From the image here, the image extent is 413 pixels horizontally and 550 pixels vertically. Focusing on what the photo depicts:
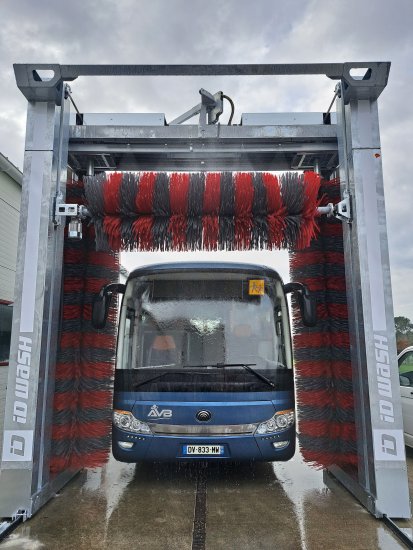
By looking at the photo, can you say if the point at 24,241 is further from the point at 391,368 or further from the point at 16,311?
the point at 391,368

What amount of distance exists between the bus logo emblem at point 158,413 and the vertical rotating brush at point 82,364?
765mm

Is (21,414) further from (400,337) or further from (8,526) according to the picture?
(400,337)

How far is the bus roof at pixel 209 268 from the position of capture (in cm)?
488

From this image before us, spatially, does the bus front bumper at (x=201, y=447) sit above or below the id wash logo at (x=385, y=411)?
below

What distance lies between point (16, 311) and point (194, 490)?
238 cm

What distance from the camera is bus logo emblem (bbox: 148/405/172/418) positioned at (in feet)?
14.5

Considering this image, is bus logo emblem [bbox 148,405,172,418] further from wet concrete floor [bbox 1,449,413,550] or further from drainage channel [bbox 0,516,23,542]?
drainage channel [bbox 0,516,23,542]

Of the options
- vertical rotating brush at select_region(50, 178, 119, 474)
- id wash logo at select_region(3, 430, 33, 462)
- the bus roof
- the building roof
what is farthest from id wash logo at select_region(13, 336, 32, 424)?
the building roof

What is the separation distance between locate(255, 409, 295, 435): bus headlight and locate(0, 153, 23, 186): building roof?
27.5 feet

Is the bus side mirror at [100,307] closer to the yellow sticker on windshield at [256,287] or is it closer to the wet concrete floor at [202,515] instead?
the yellow sticker on windshield at [256,287]

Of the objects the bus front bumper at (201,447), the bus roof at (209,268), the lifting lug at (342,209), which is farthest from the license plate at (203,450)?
the lifting lug at (342,209)

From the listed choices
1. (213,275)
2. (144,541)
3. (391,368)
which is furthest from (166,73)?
(144,541)

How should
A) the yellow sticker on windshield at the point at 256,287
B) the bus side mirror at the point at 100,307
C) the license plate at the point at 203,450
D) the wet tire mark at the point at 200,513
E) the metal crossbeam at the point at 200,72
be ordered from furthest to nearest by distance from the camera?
the yellow sticker on windshield at the point at 256,287
the bus side mirror at the point at 100,307
the license plate at the point at 203,450
the metal crossbeam at the point at 200,72
the wet tire mark at the point at 200,513

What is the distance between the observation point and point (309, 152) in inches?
187
